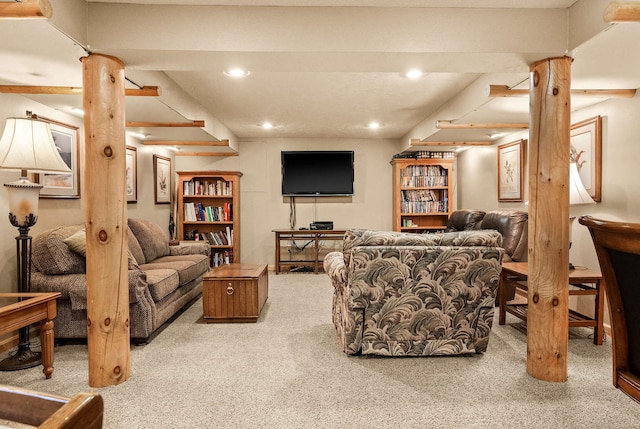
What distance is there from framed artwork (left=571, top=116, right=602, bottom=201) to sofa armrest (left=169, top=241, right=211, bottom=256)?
4.32 meters

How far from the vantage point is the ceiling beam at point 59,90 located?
261 centimetres

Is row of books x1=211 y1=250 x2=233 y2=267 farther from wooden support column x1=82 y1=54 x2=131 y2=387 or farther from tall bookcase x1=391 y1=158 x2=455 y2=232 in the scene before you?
wooden support column x1=82 y1=54 x2=131 y2=387

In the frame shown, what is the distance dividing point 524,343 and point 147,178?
16.2ft

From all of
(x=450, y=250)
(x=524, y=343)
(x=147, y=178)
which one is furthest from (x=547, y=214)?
(x=147, y=178)

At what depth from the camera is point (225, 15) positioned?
2.21m

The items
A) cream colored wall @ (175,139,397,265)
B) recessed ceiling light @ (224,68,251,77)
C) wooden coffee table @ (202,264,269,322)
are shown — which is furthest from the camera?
cream colored wall @ (175,139,397,265)

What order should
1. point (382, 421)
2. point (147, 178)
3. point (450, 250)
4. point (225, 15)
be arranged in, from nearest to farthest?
point (382, 421)
point (225, 15)
point (450, 250)
point (147, 178)

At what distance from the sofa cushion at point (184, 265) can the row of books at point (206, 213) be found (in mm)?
1496

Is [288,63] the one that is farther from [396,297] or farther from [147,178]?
[147,178]

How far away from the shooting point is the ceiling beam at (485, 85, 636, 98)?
8.94 feet

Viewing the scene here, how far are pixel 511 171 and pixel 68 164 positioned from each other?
502 cm

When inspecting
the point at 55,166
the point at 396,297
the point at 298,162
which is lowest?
the point at 396,297

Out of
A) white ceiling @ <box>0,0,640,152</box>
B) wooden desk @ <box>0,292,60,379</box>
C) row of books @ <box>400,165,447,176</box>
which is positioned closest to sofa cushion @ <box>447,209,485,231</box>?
row of books @ <box>400,165,447,176</box>

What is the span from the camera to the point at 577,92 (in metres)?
2.80
